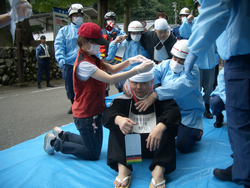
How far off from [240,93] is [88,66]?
4.25ft

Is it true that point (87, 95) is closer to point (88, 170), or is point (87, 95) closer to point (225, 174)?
point (88, 170)

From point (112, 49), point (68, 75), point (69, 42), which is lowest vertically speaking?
point (68, 75)

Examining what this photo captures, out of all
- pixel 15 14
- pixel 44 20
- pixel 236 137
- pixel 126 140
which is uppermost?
pixel 44 20

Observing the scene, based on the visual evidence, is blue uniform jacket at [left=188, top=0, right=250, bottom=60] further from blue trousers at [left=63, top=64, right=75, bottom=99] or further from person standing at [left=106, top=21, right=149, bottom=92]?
blue trousers at [left=63, top=64, right=75, bottom=99]

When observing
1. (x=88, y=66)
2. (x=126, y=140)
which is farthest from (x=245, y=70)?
(x=88, y=66)

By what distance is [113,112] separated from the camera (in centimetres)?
204

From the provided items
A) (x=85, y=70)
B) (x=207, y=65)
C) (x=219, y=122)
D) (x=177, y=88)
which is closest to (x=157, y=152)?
(x=177, y=88)

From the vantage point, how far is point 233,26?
1539mm

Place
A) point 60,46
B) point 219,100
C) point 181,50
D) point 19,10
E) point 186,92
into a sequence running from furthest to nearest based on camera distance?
point 60,46 → point 219,100 → point 181,50 → point 186,92 → point 19,10

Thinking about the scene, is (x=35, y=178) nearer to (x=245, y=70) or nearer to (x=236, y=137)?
(x=236, y=137)

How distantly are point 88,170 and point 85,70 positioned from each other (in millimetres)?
1013

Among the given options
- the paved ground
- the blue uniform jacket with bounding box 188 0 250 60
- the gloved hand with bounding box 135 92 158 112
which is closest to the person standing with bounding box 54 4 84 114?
the paved ground

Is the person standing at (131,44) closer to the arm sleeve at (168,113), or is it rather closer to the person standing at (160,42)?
the person standing at (160,42)

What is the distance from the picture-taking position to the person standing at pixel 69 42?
13.4 ft
